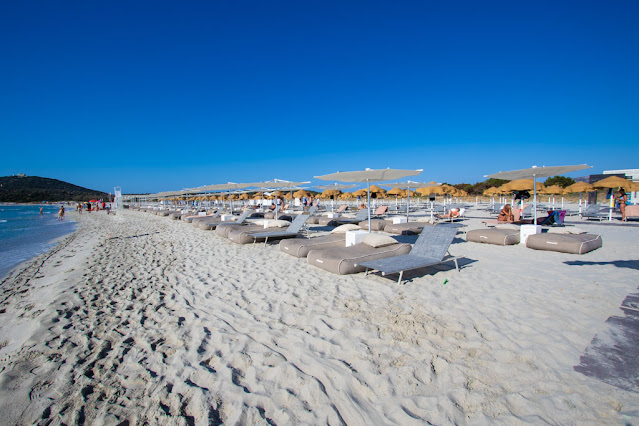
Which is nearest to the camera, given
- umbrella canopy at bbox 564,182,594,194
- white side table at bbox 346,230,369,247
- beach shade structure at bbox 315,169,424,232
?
white side table at bbox 346,230,369,247

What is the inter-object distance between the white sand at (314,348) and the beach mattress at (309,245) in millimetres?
962

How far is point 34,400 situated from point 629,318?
4803 millimetres

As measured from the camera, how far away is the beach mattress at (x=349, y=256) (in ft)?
14.8

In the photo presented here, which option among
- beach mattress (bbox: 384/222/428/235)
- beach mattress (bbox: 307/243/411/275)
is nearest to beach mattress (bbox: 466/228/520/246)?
beach mattress (bbox: 384/222/428/235)

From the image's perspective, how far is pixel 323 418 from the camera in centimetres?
175

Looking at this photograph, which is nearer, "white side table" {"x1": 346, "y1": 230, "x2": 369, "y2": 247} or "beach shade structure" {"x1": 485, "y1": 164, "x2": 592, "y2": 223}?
"white side table" {"x1": 346, "y1": 230, "x2": 369, "y2": 247}

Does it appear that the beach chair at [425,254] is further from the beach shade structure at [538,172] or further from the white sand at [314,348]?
the beach shade structure at [538,172]

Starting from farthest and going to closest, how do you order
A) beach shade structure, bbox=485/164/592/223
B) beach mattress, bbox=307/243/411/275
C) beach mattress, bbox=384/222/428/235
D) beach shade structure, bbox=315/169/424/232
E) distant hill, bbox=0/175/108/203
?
distant hill, bbox=0/175/108/203 < beach mattress, bbox=384/222/428/235 < beach shade structure, bbox=485/164/592/223 < beach shade structure, bbox=315/169/424/232 < beach mattress, bbox=307/243/411/275

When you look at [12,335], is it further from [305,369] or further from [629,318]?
[629,318]

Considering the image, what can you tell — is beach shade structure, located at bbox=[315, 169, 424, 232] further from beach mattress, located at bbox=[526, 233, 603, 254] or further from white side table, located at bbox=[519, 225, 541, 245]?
beach mattress, located at bbox=[526, 233, 603, 254]

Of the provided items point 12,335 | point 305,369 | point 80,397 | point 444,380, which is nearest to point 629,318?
point 444,380

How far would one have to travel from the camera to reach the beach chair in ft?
13.7

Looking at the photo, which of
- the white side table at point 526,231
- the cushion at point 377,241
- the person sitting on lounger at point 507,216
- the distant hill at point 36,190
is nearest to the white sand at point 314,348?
the cushion at point 377,241

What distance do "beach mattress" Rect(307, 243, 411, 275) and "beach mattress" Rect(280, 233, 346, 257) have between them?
1.88 feet
